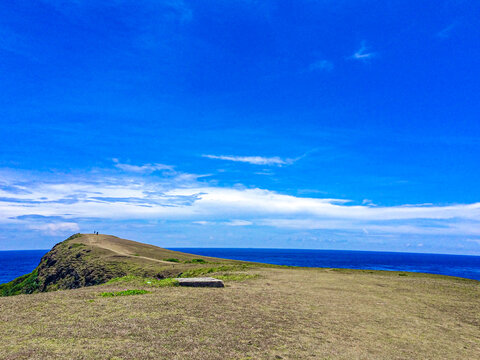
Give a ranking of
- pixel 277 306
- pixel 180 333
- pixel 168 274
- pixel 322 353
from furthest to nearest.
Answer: pixel 168 274 → pixel 277 306 → pixel 180 333 → pixel 322 353

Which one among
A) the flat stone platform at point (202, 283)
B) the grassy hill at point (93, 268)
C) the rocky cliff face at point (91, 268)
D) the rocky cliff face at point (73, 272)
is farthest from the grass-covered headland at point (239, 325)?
the rocky cliff face at point (73, 272)

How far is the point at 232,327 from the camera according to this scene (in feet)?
39.3

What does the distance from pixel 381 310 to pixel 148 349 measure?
1318 centimetres

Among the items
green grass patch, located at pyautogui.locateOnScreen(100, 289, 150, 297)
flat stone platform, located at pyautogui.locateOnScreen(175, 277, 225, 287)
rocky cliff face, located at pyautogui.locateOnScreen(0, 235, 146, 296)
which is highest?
flat stone platform, located at pyautogui.locateOnScreen(175, 277, 225, 287)

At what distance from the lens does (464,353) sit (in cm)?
1096

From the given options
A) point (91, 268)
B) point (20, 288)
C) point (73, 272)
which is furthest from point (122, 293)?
point (20, 288)

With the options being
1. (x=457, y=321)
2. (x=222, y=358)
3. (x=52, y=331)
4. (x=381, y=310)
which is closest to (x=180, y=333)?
(x=222, y=358)

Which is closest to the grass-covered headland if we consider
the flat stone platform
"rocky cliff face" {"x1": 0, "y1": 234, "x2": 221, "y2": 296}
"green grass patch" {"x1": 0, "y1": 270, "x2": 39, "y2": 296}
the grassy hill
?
the flat stone platform

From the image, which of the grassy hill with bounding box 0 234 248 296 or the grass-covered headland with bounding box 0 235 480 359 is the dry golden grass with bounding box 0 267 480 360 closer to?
the grass-covered headland with bounding box 0 235 480 359

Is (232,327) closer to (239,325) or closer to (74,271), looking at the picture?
(239,325)

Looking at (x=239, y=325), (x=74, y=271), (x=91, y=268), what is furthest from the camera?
(x=74, y=271)

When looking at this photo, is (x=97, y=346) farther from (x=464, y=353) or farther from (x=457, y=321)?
(x=457, y=321)

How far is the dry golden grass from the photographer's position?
9391 millimetres

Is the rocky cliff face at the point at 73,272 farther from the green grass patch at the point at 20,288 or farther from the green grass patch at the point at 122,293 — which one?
the green grass patch at the point at 122,293
